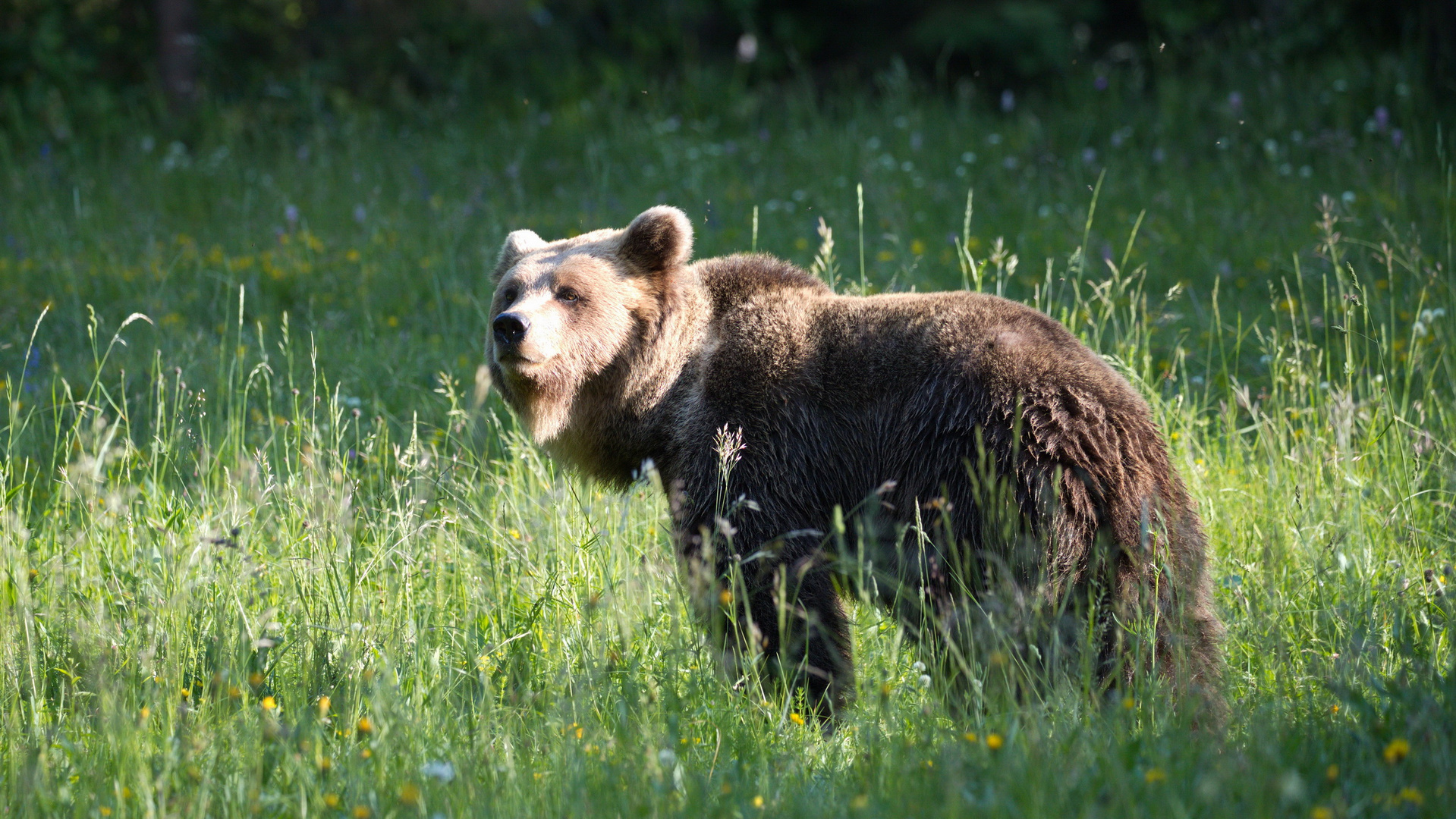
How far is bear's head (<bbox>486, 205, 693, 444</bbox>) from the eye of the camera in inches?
156

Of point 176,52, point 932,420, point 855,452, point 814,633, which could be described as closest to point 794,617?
point 814,633

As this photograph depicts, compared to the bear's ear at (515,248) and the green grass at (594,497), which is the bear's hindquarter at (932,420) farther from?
the bear's ear at (515,248)

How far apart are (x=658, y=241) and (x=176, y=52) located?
10459mm

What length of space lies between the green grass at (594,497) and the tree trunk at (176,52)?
3038mm

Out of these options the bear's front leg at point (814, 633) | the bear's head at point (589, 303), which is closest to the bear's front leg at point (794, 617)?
the bear's front leg at point (814, 633)

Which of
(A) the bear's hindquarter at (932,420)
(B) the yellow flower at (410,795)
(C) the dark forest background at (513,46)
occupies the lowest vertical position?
(B) the yellow flower at (410,795)

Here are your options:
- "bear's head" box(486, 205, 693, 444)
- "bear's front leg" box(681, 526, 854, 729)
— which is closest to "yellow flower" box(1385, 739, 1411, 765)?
"bear's front leg" box(681, 526, 854, 729)

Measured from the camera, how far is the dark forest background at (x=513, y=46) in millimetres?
11812

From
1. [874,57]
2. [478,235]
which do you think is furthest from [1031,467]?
[874,57]

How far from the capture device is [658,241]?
13.3 feet

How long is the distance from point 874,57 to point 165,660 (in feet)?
37.3

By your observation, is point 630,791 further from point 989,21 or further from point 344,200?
point 989,21

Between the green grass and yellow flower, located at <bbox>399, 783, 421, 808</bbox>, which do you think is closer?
yellow flower, located at <bbox>399, 783, 421, 808</bbox>

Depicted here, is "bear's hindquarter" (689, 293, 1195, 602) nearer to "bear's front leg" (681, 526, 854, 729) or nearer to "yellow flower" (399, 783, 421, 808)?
"bear's front leg" (681, 526, 854, 729)
